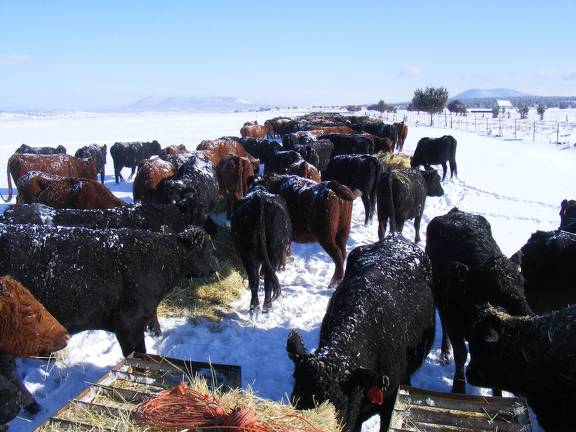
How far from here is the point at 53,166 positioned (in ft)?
36.6

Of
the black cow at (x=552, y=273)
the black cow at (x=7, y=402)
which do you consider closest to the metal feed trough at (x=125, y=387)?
the black cow at (x=7, y=402)

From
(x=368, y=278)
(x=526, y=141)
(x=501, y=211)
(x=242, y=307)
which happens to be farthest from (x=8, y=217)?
(x=526, y=141)

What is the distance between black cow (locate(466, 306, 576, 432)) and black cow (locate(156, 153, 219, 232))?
413cm

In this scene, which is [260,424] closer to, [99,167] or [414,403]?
[414,403]

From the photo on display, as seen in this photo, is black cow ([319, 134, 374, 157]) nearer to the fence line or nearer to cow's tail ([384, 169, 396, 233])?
cow's tail ([384, 169, 396, 233])

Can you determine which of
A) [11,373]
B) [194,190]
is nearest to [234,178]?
[194,190]

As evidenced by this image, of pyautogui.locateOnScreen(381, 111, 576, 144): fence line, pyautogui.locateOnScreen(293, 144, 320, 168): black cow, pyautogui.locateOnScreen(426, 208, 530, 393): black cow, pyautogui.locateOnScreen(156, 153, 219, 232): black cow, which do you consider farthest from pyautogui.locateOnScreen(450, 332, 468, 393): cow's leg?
pyautogui.locateOnScreen(381, 111, 576, 144): fence line

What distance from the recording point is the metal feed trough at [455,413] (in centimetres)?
282

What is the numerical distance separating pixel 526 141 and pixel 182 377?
2844cm

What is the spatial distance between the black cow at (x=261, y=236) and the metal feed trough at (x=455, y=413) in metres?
2.77

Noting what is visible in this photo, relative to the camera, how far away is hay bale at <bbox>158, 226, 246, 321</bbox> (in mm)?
5508

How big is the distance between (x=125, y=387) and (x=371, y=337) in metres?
1.64

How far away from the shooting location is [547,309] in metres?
4.75

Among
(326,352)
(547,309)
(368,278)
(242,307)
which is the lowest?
(242,307)
